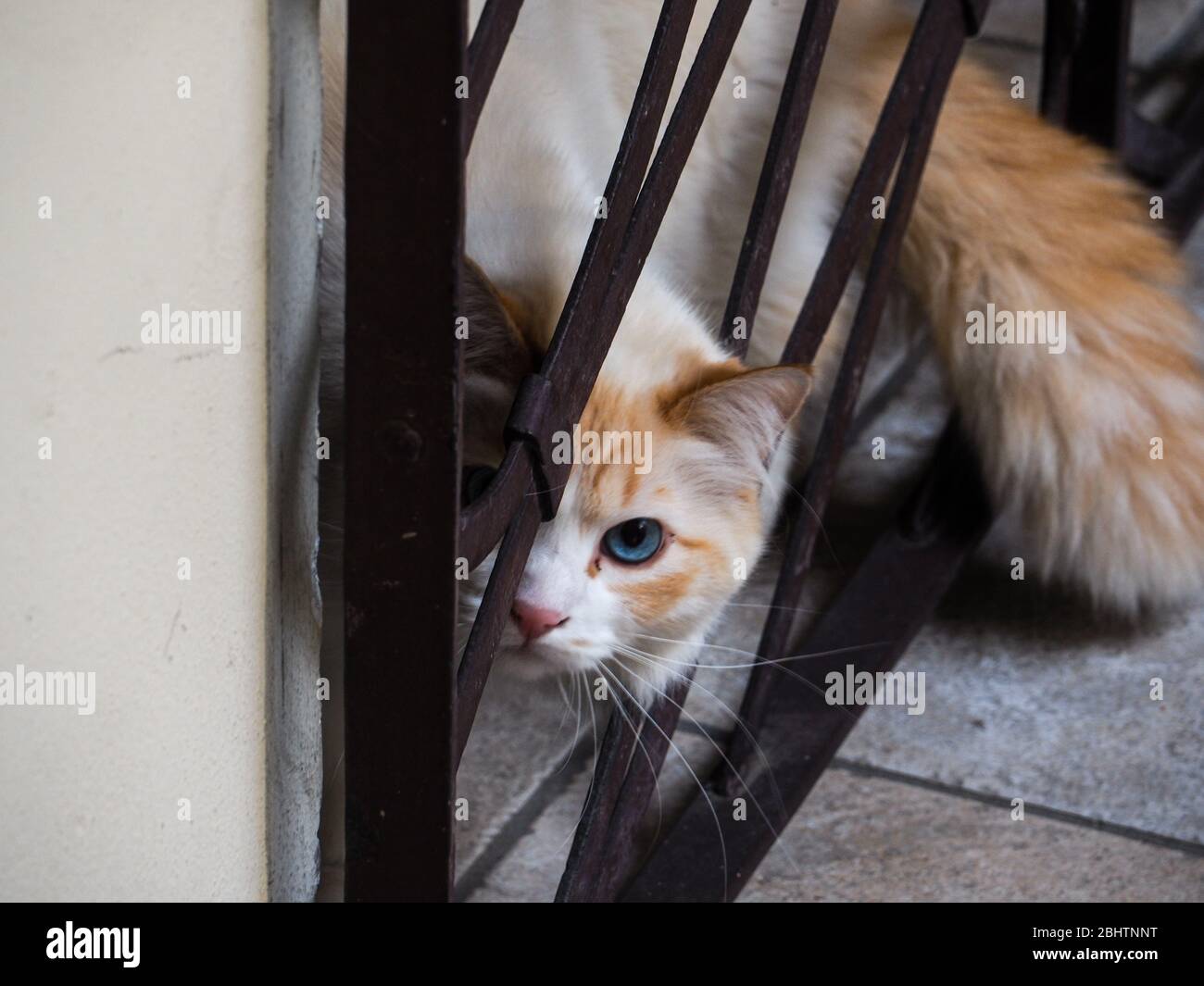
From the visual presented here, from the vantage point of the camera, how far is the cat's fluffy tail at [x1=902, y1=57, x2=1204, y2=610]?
1.83m

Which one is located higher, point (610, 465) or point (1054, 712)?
point (610, 465)

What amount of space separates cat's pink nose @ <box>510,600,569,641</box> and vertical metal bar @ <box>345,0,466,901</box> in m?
0.31

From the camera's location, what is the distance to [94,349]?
0.94 meters

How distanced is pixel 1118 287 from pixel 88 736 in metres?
1.45

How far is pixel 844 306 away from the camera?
6.74 ft

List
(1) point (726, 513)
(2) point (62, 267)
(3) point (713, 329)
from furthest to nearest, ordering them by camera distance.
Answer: (3) point (713, 329) → (1) point (726, 513) → (2) point (62, 267)

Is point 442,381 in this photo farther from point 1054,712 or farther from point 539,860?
point 1054,712

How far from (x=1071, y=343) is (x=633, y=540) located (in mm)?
806

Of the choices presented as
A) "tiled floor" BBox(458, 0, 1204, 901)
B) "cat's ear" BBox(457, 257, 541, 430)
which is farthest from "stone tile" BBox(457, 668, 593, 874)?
"cat's ear" BBox(457, 257, 541, 430)

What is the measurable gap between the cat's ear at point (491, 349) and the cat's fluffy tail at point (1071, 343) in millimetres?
910

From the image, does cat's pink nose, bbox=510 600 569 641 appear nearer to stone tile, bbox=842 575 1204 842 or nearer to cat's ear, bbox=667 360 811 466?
cat's ear, bbox=667 360 811 466

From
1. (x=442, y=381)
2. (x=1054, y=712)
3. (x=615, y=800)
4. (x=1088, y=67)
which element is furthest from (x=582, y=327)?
(x=1088, y=67)
